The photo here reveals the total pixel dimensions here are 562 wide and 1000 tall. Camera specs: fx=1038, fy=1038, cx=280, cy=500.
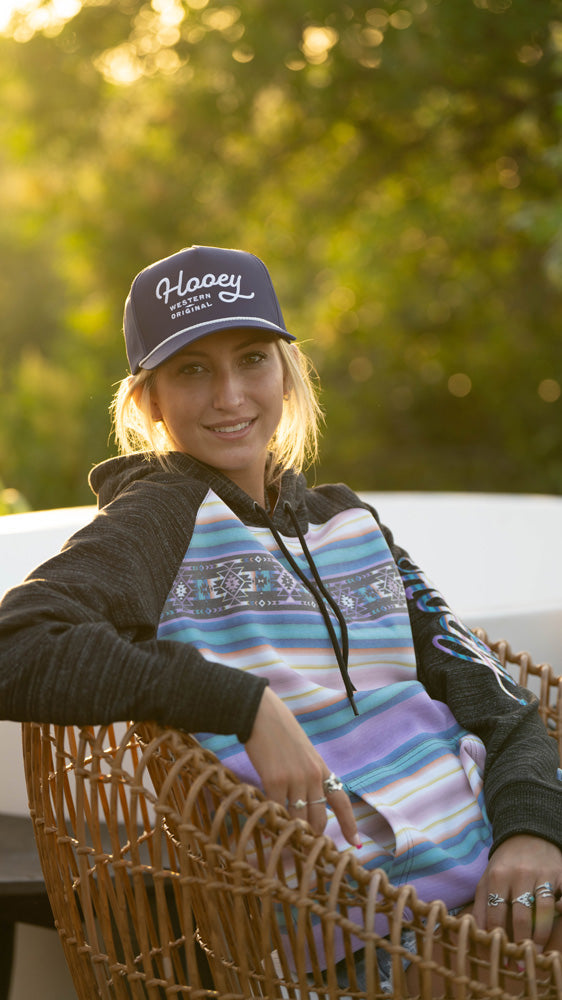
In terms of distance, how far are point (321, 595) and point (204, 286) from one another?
0.44 m

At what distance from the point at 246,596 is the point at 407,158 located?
622 centimetres

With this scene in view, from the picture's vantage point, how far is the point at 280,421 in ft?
5.05

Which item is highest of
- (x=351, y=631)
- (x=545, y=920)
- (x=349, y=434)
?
(x=349, y=434)

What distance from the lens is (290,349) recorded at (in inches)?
58.9

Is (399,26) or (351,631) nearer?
(351,631)

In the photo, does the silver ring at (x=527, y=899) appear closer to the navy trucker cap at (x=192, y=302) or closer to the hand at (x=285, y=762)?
the hand at (x=285, y=762)

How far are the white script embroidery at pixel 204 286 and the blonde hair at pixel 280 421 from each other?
0.34ft

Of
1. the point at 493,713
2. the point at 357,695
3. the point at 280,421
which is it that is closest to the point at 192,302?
the point at 280,421

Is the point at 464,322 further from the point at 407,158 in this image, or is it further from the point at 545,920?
the point at 545,920

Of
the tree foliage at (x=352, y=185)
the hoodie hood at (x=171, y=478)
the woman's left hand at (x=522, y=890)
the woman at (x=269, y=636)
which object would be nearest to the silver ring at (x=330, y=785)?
the woman at (x=269, y=636)

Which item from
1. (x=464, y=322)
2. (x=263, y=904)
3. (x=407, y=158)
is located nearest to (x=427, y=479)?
(x=464, y=322)

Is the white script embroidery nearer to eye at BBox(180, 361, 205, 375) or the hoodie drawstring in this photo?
eye at BBox(180, 361, 205, 375)

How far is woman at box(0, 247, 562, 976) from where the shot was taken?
1.07 m

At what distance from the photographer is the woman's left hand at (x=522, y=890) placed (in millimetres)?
1149
